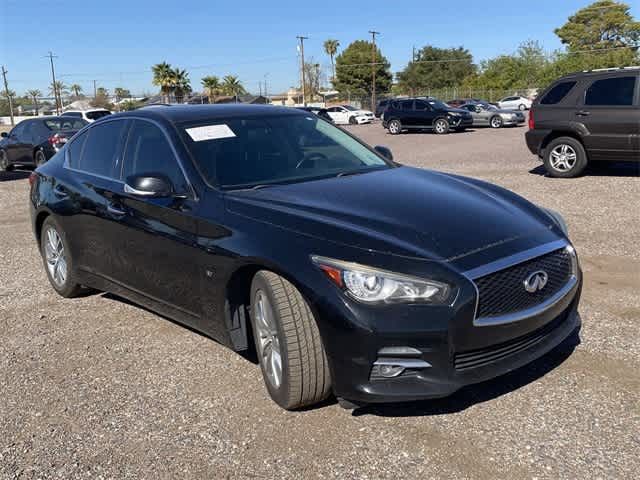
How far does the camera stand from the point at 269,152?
13.9 feet

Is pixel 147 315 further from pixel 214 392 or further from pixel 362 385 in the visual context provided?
pixel 362 385

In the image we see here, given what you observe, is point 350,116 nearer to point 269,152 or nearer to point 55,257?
point 55,257

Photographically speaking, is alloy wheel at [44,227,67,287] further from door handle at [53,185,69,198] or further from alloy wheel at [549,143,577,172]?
alloy wheel at [549,143,577,172]

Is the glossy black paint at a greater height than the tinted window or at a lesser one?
lesser

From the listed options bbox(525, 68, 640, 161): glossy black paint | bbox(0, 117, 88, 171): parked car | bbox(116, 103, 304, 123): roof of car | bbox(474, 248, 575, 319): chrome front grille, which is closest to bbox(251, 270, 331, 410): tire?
bbox(474, 248, 575, 319): chrome front grille

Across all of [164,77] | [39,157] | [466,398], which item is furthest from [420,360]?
[164,77]

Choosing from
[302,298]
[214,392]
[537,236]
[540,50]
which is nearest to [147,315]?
[214,392]

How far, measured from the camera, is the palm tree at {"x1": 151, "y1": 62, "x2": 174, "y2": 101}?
75062 millimetres

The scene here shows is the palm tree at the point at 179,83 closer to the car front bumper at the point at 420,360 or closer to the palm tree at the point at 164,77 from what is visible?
the palm tree at the point at 164,77

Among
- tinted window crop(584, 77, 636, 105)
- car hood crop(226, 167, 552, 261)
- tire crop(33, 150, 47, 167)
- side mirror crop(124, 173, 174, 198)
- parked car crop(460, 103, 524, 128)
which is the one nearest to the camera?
car hood crop(226, 167, 552, 261)

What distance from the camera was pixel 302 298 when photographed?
10.2ft

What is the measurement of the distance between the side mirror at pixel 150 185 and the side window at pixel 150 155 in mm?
61

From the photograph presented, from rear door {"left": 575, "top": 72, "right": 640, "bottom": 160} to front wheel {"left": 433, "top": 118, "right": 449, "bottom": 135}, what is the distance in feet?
53.1

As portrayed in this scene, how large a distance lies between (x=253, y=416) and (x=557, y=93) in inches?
374
